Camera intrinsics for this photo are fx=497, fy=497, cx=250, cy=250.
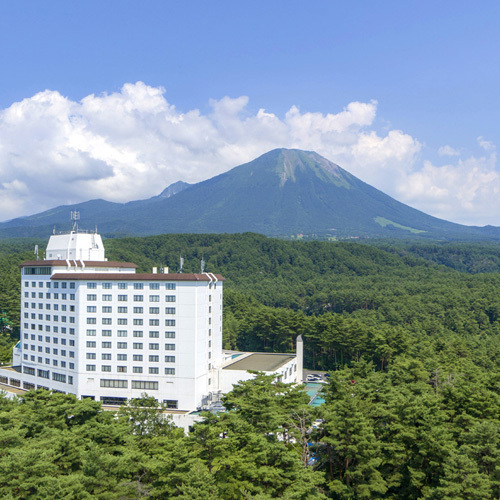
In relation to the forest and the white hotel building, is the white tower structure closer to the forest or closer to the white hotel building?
the white hotel building

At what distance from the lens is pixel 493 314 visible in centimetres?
7125

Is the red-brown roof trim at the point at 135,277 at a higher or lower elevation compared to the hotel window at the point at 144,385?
→ higher

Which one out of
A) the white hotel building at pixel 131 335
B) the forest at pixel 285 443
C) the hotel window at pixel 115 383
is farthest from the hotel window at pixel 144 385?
the forest at pixel 285 443

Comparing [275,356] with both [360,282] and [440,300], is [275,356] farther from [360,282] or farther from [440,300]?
[360,282]

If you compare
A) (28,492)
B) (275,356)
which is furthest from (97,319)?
(28,492)

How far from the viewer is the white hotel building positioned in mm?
37219

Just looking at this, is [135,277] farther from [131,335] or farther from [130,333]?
[131,335]

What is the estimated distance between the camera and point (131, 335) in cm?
3812

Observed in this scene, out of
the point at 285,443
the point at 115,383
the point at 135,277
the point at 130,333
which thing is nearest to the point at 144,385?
the point at 115,383

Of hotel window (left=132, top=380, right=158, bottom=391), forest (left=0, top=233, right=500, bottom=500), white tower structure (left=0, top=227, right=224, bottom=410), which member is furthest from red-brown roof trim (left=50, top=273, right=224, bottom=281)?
forest (left=0, top=233, right=500, bottom=500)

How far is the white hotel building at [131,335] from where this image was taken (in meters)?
37.2

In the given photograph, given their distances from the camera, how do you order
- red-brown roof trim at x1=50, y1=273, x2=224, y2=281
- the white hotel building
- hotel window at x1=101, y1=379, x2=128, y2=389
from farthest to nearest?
hotel window at x1=101, y1=379, x2=128, y2=389
red-brown roof trim at x1=50, y1=273, x2=224, y2=281
the white hotel building

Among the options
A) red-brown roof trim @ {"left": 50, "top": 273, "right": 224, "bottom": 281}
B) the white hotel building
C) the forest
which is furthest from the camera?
red-brown roof trim @ {"left": 50, "top": 273, "right": 224, "bottom": 281}

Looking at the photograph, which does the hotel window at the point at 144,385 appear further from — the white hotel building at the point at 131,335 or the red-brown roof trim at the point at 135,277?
the red-brown roof trim at the point at 135,277
